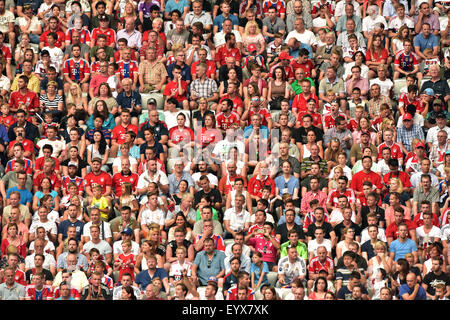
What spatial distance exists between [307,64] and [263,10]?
1.96 metres

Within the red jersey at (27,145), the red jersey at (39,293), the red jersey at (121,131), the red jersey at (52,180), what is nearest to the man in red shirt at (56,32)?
the red jersey at (121,131)

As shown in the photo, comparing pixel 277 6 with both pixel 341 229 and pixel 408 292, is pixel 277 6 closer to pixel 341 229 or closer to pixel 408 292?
pixel 341 229

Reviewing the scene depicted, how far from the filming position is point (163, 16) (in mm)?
26094

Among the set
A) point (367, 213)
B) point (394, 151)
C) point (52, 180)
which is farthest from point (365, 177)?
point (52, 180)

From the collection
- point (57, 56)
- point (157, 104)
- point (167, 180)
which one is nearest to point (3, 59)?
point (57, 56)

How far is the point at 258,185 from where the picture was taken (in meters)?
22.2

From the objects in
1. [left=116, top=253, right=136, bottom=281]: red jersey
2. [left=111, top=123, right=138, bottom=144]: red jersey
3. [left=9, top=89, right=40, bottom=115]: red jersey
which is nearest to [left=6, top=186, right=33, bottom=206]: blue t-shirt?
[left=111, top=123, right=138, bottom=144]: red jersey

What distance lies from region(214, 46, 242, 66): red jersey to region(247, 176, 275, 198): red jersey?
3.42 meters

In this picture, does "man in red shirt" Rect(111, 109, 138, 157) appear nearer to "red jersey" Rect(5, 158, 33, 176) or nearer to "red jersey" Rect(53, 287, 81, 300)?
"red jersey" Rect(5, 158, 33, 176)

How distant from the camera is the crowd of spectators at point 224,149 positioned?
68.2ft

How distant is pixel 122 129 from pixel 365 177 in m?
4.35

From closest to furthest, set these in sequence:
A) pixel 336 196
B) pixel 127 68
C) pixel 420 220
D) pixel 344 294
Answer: pixel 344 294, pixel 420 220, pixel 336 196, pixel 127 68

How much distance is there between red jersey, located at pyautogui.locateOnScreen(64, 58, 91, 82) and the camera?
2464cm

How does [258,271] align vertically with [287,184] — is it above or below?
below
